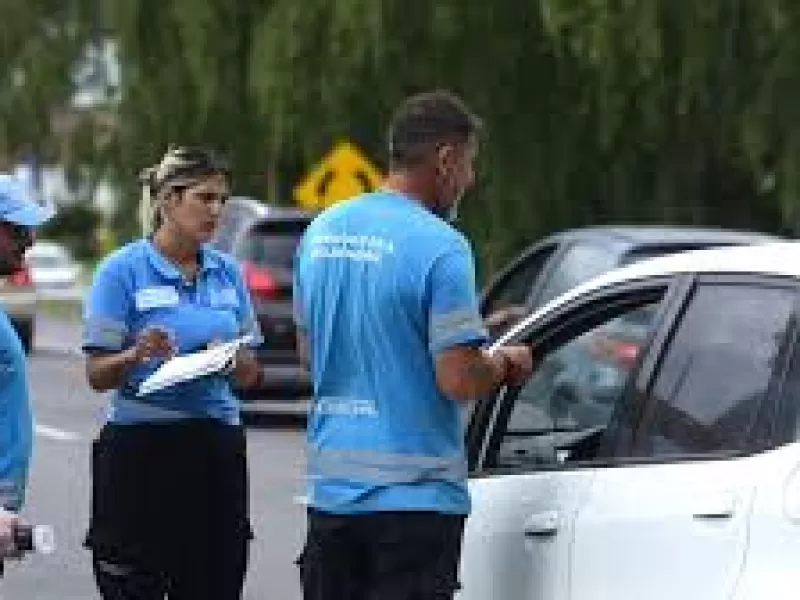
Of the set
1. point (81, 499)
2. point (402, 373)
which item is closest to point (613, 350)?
point (402, 373)

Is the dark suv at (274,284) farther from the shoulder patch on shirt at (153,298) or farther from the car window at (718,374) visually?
the car window at (718,374)

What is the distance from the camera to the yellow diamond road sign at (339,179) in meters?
29.5

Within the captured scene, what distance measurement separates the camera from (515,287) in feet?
52.1

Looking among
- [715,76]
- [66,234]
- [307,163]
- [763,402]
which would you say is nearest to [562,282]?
[763,402]

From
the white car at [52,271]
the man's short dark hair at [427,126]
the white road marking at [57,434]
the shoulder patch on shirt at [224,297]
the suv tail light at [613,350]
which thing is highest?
the man's short dark hair at [427,126]

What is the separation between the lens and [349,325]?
5.84 m

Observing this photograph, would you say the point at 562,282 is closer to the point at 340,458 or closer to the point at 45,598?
the point at 45,598

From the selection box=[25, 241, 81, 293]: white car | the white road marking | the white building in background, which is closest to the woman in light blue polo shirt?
the white road marking

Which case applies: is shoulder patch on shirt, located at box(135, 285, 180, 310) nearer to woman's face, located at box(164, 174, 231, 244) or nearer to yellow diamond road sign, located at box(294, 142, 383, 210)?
woman's face, located at box(164, 174, 231, 244)

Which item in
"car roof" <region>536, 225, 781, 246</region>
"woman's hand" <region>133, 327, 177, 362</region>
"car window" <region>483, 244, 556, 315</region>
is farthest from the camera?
"car window" <region>483, 244, 556, 315</region>

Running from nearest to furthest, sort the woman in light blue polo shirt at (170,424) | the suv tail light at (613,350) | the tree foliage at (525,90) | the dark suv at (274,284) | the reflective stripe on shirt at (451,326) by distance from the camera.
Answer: the reflective stripe on shirt at (451,326), the woman in light blue polo shirt at (170,424), the suv tail light at (613,350), the dark suv at (274,284), the tree foliage at (525,90)

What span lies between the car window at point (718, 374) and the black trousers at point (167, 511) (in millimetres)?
1675

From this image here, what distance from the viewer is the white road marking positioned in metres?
18.6

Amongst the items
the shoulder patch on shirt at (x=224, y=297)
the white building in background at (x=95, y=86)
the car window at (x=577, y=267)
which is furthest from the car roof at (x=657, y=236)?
the white building in background at (x=95, y=86)
